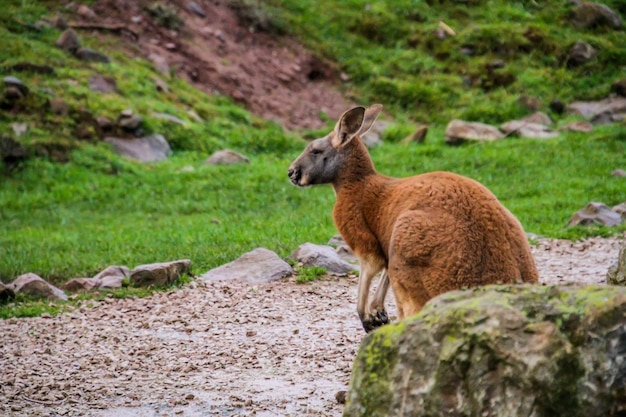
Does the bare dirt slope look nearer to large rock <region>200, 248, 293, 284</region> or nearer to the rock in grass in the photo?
the rock in grass

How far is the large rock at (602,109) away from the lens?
19.0 metres

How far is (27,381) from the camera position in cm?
710

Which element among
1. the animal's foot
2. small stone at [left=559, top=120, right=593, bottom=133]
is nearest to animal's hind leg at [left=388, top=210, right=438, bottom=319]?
the animal's foot

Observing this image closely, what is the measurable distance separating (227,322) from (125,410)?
2.32 metres

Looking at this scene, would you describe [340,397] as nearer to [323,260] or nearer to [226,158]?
[323,260]

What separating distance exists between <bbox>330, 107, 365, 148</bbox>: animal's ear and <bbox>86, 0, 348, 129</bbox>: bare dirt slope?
40.5ft

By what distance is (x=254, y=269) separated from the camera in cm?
1008

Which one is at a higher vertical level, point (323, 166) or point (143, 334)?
point (323, 166)

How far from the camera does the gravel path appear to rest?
6504 millimetres

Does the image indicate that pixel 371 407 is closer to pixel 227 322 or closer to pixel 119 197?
pixel 227 322

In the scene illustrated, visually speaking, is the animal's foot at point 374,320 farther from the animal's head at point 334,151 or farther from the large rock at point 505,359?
the large rock at point 505,359

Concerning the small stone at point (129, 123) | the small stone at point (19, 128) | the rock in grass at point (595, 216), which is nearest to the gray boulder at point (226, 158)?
the small stone at point (129, 123)

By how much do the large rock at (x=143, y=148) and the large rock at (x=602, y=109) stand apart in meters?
8.64

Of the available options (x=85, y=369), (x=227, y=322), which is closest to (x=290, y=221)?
(x=227, y=322)
